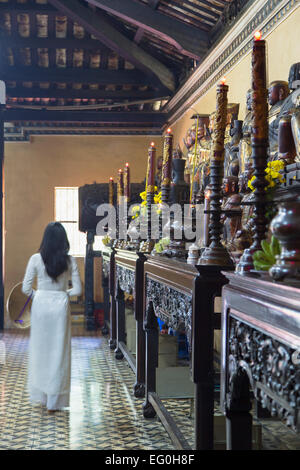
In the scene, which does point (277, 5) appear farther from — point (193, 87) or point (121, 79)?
point (121, 79)

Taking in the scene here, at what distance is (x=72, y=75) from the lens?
912 centimetres

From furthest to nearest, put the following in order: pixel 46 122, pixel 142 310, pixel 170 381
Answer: pixel 46 122, pixel 170 381, pixel 142 310

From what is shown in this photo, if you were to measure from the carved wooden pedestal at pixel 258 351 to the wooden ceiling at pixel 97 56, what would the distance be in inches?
202

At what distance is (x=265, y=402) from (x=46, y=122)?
9.56m

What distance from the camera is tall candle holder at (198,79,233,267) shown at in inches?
94.2

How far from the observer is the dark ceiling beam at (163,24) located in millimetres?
6668

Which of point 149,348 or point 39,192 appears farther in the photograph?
point 39,192

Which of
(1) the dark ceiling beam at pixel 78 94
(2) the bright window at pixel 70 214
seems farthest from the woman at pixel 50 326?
(2) the bright window at pixel 70 214

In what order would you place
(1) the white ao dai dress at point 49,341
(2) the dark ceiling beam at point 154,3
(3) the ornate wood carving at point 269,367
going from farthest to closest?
1. (2) the dark ceiling beam at point 154,3
2. (1) the white ao dai dress at point 49,341
3. (3) the ornate wood carving at point 269,367

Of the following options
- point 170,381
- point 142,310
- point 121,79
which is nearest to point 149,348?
point 142,310

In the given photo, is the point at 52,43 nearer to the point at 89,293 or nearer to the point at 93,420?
the point at 89,293

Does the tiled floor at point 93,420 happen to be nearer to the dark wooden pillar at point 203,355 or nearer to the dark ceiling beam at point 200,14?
the dark wooden pillar at point 203,355

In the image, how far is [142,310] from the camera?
4250mm

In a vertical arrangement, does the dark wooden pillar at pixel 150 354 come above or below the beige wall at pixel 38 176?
below
